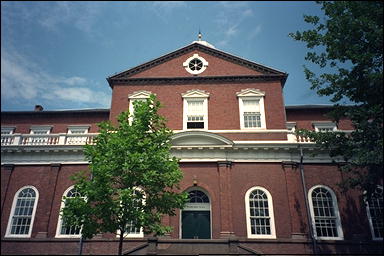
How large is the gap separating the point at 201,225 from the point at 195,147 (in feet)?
15.3

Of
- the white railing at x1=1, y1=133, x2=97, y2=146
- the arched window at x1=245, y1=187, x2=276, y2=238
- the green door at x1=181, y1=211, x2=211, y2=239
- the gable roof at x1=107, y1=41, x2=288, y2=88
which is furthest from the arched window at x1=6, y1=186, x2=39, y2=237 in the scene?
the arched window at x1=245, y1=187, x2=276, y2=238

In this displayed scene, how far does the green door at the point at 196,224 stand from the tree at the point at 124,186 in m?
3.93

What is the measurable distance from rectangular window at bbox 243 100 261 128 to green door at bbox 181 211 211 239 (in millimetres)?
6553

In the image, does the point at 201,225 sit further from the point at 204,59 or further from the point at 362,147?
the point at 204,59

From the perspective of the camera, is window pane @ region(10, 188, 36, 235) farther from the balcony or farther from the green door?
the green door

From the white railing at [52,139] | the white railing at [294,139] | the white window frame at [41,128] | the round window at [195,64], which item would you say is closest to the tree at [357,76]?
the white railing at [294,139]

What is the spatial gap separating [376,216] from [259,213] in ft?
22.5

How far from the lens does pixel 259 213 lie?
17641 millimetres

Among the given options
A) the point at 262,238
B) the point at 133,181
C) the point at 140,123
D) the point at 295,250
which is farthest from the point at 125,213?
the point at 295,250

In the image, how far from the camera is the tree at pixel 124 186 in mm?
13189

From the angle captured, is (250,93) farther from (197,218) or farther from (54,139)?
(54,139)

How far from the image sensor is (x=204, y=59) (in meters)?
22.5

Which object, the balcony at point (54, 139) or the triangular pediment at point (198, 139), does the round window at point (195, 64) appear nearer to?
the triangular pediment at point (198, 139)

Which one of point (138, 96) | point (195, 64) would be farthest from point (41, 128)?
point (195, 64)
